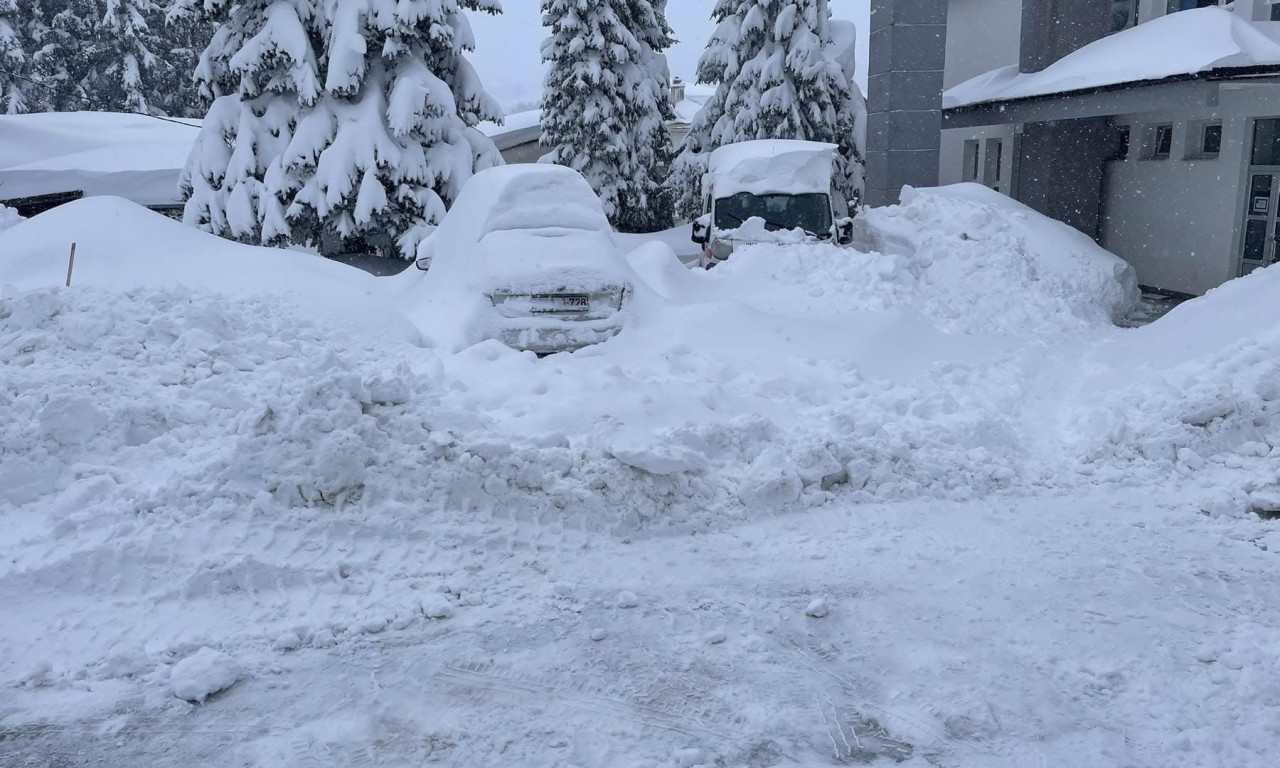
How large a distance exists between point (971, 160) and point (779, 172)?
35.1 feet

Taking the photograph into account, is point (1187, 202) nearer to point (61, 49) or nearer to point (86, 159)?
point (86, 159)

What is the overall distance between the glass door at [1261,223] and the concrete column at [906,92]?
6.01 meters

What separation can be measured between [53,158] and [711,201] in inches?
728

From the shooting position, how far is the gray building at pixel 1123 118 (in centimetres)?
1441

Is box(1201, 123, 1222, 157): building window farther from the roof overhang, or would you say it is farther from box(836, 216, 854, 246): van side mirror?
box(836, 216, 854, 246): van side mirror

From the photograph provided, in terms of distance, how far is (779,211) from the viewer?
1499 centimetres

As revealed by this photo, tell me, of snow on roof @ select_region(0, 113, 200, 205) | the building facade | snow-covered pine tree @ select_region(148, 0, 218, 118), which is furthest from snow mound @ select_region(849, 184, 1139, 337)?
snow-covered pine tree @ select_region(148, 0, 218, 118)

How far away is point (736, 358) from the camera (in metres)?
8.64

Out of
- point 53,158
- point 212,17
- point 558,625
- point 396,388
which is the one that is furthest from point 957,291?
point 53,158

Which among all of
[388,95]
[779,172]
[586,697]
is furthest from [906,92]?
[586,697]

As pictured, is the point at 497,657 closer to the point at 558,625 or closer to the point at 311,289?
the point at 558,625

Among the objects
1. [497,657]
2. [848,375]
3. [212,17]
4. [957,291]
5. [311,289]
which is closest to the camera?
[497,657]

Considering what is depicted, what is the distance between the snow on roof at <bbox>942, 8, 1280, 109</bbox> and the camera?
13359 millimetres

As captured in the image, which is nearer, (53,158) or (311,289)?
(311,289)
